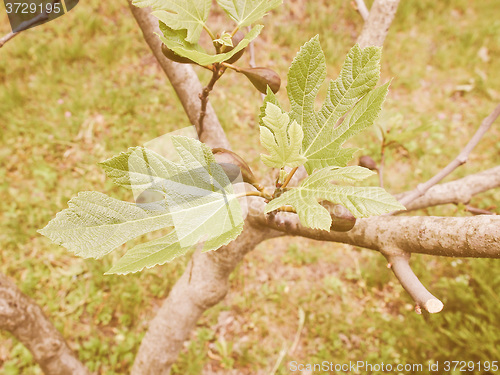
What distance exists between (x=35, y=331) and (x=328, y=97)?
6.23 ft

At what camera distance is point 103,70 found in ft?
13.4

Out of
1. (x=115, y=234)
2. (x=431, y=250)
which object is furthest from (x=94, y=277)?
(x=431, y=250)

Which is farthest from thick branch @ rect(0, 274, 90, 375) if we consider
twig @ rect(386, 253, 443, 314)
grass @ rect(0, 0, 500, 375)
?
twig @ rect(386, 253, 443, 314)

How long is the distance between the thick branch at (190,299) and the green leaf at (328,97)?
2.19ft

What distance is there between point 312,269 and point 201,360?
52.9 inches

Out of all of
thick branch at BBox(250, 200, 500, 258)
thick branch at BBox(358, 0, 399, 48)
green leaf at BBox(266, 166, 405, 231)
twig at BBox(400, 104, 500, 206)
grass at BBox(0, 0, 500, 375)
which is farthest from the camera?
grass at BBox(0, 0, 500, 375)

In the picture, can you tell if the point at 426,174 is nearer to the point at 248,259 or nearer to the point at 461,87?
the point at 461,87

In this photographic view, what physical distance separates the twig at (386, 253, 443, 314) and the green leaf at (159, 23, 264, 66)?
1.90ft

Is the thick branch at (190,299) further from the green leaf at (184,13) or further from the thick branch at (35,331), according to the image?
the green leaf at (184,13)

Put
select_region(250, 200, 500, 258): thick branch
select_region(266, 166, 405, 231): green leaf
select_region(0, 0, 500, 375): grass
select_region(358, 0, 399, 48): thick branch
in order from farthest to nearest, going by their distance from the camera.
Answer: select_region(0, 0, 500, 375): grass
select_region(358, 0, 399, 48): thick branch
select_region(250, 200, 500, 258): thick branch
select_region(266, 166, 405, 231): green leaf

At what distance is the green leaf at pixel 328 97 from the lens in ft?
2.28

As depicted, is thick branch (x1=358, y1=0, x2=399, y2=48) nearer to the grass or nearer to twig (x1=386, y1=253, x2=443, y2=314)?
twig (x1=386, y1=253, x2=443, y2=314)

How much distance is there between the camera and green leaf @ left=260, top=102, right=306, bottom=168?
2.06 ft

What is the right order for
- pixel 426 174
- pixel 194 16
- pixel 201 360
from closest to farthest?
1. pixel 194 16
2. pixel 201 360
3. pixel 426 174
